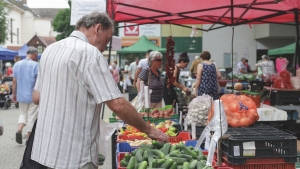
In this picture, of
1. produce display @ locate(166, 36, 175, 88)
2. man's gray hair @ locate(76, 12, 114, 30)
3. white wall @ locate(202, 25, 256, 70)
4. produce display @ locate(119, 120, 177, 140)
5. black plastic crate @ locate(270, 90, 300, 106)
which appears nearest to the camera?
man's gray hair @ locate(76, 12, 114, 30)

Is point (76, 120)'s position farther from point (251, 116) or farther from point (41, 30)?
point (41, 30)

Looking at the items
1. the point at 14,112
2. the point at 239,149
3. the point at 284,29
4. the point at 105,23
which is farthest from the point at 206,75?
the point at 284,29

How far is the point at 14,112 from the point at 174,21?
855 centimetres

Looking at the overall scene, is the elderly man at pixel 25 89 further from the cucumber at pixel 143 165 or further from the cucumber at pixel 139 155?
the cucumber at pixel 143 165

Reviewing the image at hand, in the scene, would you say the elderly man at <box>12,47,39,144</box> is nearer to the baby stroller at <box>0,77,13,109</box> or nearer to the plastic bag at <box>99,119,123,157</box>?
the plastic bag at <box>99,119,123,157</box>

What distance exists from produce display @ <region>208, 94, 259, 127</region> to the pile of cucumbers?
2.98 feet

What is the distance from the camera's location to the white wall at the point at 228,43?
27094mm

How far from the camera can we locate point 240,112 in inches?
180

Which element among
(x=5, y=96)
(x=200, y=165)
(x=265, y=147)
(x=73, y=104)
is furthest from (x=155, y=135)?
(x=5, y=96)

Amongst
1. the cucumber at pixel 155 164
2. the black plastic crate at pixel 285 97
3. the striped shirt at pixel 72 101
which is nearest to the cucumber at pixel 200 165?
the cucumber at pixel 155 164

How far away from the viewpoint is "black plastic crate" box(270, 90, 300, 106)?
7434 millimetres

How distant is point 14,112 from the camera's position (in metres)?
15.7

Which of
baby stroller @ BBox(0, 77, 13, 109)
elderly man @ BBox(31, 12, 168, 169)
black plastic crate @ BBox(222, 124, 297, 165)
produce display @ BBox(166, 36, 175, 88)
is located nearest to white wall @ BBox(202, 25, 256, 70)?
baby stroller @ BBox(0, 77, 13, 109)

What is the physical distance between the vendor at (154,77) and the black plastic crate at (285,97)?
206 centimetres
